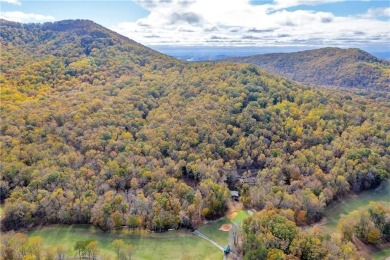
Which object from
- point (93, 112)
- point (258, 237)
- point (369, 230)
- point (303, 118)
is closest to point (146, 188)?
point (258, 237)

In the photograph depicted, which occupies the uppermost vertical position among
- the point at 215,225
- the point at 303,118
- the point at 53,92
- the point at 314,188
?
the point at 53,92

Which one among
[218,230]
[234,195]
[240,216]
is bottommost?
[218,230]

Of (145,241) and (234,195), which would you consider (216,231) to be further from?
(145,241)

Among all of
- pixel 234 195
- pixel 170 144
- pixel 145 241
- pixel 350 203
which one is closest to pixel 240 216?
pixel 234 195

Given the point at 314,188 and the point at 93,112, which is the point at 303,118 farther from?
the point at 93,112

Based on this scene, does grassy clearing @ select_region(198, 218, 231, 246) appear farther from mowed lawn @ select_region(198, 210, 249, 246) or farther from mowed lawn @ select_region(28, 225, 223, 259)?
mowed lawn @ select_region(28, 225, 223, 259)
